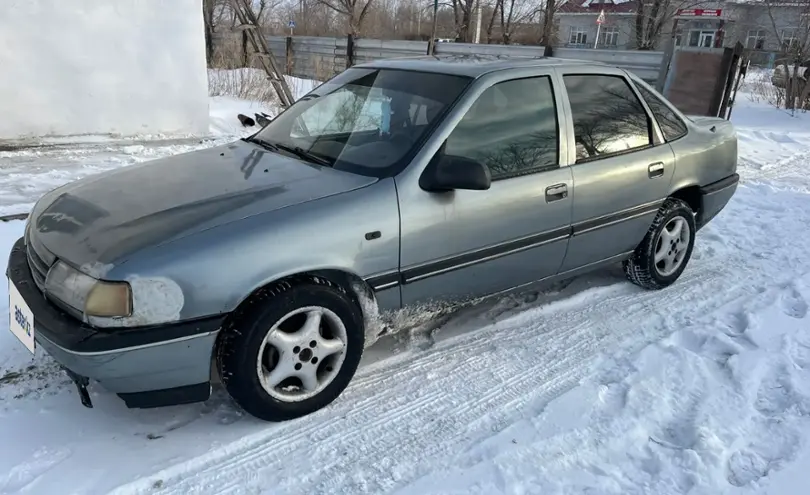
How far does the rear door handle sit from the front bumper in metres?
1.94

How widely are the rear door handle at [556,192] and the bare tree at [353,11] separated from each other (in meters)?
27.3

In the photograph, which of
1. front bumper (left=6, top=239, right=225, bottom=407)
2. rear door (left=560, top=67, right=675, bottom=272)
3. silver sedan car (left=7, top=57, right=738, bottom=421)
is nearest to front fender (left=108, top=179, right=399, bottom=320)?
silver sedan car (left=7, top=57, right=738, bottom=421)

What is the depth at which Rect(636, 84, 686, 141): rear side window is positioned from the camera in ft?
13.9

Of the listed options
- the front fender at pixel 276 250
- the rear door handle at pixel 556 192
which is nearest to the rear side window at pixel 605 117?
the rear door handle at pixel 556 192

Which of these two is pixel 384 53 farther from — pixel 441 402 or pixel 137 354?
pixel 137 354

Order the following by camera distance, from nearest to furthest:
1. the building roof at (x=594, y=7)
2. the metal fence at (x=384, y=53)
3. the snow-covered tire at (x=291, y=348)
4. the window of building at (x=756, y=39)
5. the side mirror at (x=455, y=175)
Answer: the snow-covered tire at (x=291, y=348) → the side mirror at (x=455, y=175) → the metal fence at (x=384, y=53) → the building roof at (x=594, y=7) → the window of building at (x=756, y=39)

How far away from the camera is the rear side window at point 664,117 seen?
4.22 meters

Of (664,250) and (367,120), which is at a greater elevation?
(367,120)

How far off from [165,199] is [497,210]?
5.42 ft

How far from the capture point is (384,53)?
58.6 ft

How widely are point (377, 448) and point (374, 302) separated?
687 millimetres

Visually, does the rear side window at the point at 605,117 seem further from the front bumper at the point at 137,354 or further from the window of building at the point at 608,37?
the window of building at the point at 608,37

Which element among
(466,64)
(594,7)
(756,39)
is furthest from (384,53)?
(756,39)

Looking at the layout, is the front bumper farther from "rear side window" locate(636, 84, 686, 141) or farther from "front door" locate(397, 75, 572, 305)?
"rear side window" locate(636, 84, 686, 141)
